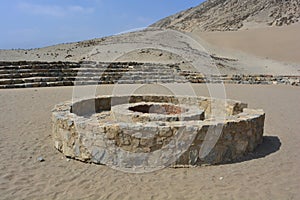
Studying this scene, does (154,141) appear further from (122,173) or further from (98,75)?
(98,75)

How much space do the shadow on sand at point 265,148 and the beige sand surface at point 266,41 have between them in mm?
28878

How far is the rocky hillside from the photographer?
50.6 metres

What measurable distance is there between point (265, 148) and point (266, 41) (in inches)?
1505

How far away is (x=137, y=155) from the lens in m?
5.36

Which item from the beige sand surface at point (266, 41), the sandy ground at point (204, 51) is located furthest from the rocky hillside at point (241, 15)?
the sandy ground at point (204, 51)

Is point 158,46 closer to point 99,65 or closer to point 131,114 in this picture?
point 99,65

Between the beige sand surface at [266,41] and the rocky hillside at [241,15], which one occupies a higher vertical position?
the rocky hillside at [241,15]

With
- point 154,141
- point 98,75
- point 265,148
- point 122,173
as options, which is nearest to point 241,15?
point 98,75

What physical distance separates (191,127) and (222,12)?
5857 centimetres

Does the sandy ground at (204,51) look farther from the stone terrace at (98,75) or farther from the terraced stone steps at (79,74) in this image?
the terraced stone steps at (79,74)

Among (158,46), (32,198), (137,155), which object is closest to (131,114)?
(137,155)

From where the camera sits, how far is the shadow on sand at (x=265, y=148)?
6004 mm

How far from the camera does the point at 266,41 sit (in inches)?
1635

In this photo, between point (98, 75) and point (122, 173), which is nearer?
point (122, 173)
